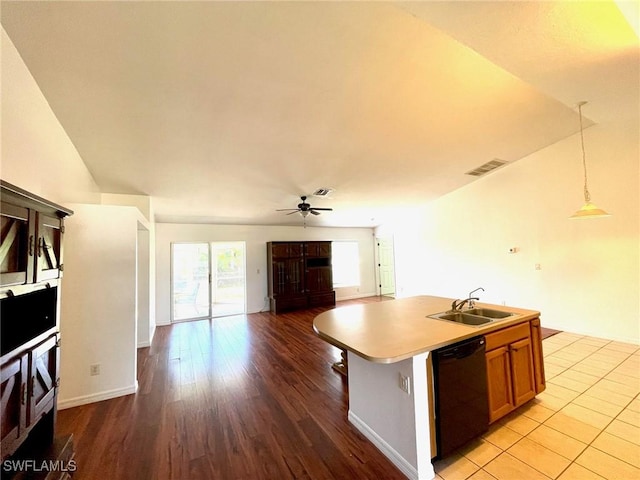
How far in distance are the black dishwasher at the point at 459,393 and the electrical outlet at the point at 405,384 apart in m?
0.21

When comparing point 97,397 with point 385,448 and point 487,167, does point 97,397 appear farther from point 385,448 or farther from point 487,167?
point 487,167

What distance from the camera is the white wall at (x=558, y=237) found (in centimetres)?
386

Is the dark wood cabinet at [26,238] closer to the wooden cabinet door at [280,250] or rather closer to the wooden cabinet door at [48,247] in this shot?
the wooden cabinet door at [48,247]

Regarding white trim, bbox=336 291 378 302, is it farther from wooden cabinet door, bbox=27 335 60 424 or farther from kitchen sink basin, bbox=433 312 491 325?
wooden cabinet door, bbox=27 335 60 424

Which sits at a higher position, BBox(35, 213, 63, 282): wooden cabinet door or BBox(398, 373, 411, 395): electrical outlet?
BBox(35, 213, 63, 282): wooden cabinet door

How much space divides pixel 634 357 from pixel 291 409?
447cm

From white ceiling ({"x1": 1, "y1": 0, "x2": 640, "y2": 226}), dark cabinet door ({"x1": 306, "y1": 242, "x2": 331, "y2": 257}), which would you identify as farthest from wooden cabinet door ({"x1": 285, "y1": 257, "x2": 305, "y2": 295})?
white ceiling ({"x1": 1, "y1": 0, "x2": 640, "y2": 226})

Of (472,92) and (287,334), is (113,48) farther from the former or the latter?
(287,334)

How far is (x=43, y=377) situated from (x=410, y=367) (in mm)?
2080

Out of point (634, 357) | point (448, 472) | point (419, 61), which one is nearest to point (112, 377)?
point (448, 472)

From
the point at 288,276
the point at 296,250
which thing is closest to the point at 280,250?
the point at 296,250

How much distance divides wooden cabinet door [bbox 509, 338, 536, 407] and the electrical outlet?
1.12 meters

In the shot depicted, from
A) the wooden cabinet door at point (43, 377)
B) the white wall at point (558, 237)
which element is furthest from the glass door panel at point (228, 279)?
the white wall at point (558, 237)

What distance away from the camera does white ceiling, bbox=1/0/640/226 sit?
1.62 meters
